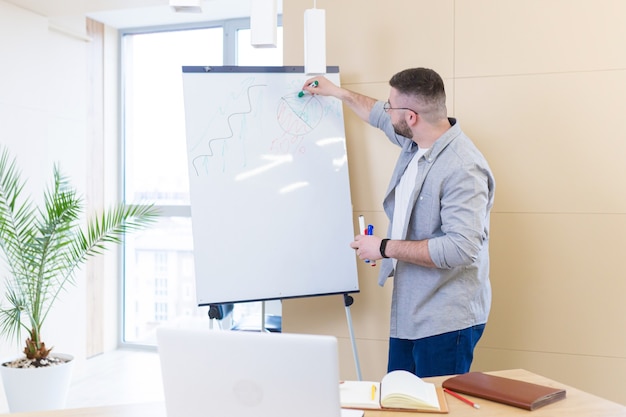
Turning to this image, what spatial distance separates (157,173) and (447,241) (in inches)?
137

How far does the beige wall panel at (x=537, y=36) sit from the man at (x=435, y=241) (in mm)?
571

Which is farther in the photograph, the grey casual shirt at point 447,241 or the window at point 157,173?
the window at point 157,173

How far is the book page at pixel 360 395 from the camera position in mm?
1649

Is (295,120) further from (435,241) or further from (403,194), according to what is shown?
(435,241)

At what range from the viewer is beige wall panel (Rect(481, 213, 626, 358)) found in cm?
279

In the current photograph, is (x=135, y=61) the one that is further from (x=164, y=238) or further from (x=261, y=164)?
(x=261, y=164)

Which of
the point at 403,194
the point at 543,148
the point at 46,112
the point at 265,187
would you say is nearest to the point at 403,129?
the point at 403,194

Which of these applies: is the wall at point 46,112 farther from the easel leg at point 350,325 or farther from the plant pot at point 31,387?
the easel leg at point 350,325

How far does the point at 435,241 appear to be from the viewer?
7.45 ft

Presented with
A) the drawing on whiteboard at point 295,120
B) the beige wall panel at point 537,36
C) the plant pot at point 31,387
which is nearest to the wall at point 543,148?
the beige wall panel at point 537,36

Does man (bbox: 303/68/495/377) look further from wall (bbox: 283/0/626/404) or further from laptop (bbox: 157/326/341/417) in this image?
laptop (bbox: 157/326/341/417)

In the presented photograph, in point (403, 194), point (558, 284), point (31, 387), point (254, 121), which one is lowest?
point (31, 387)

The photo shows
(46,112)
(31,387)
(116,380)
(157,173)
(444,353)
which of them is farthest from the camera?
(157,173)

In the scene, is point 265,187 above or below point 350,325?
above
